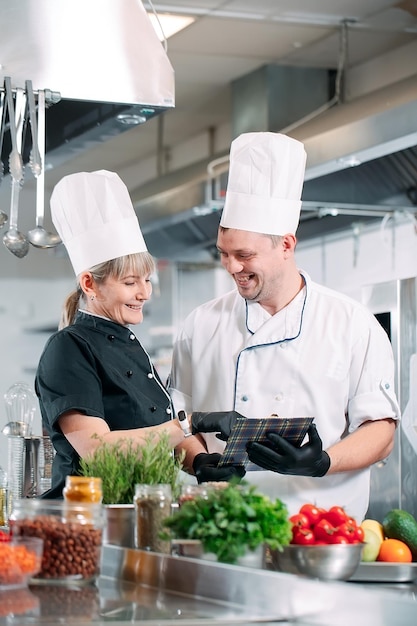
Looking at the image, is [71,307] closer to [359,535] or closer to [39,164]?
[39,164]

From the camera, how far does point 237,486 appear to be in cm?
188

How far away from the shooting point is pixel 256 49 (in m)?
5.87

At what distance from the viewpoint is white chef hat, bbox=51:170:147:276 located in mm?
2740

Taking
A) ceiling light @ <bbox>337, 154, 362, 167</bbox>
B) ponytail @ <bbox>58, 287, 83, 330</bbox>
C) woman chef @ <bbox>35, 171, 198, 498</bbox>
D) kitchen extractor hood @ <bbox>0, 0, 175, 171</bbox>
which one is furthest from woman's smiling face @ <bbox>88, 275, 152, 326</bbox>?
ceiling light @ <bbox>337, 154, 362, 167</bbox>

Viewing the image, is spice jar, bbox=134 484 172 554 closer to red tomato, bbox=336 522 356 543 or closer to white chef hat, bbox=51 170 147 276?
red tomato, bbox=336 522 356 543

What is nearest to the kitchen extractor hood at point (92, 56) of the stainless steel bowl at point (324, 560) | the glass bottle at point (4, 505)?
the glass bottle at point (4, 505)

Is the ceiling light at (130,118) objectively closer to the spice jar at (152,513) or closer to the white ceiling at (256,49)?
the white ceiling at (256,49)

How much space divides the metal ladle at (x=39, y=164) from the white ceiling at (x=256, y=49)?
958mm

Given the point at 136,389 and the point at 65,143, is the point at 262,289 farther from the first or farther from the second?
the point at 65,143

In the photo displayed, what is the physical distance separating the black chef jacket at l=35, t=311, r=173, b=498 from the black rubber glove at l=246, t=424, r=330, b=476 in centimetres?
26

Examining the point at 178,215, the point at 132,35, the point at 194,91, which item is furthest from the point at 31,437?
the point at 194,91

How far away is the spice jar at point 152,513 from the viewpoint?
200cm

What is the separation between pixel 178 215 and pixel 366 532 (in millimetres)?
3849

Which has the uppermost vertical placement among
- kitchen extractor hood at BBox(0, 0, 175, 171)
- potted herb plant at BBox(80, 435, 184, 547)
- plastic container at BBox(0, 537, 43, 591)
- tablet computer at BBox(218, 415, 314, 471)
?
kitchen extractor hood at BBox(0, 0, 175, 171)
